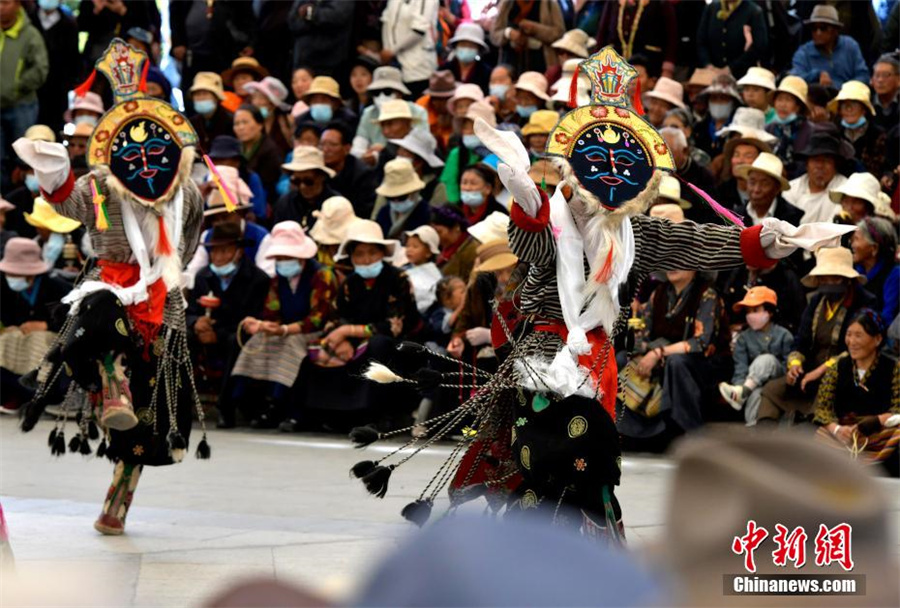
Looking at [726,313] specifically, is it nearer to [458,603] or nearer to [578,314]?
[578,314]

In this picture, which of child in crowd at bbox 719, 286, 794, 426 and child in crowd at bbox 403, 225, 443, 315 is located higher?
child in crowd at bbox 403, 225, 443, 315

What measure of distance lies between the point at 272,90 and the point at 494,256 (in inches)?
200

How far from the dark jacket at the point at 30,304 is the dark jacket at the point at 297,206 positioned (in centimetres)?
168

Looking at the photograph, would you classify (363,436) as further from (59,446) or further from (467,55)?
(467,55)

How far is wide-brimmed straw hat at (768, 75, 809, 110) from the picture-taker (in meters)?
11.5

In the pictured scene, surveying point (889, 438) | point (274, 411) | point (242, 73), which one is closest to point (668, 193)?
point (889, 438)

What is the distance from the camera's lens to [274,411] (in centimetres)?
1120

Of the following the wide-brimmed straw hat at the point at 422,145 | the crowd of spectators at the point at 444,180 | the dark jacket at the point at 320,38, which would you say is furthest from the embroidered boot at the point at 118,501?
the dark jacket at the point at 320,38

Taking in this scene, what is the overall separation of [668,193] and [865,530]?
8.80m

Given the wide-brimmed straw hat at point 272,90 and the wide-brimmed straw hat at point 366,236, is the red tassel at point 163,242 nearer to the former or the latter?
the wide-brimmed straw hat at point 366,236

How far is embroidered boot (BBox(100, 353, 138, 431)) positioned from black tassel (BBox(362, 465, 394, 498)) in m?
1.61

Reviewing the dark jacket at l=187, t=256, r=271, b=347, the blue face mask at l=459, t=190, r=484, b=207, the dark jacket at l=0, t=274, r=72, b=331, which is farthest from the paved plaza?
the blue face mask at l=459, t=190, r=484, b=207

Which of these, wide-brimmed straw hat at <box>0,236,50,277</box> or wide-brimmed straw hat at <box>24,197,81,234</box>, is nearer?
wide-brimmed straw hat at <box>0,236,50,277</box>

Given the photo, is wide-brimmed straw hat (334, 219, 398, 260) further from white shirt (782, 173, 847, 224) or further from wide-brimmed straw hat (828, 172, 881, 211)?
wide-brimmed straw hat (828, 172, 881, 211)
